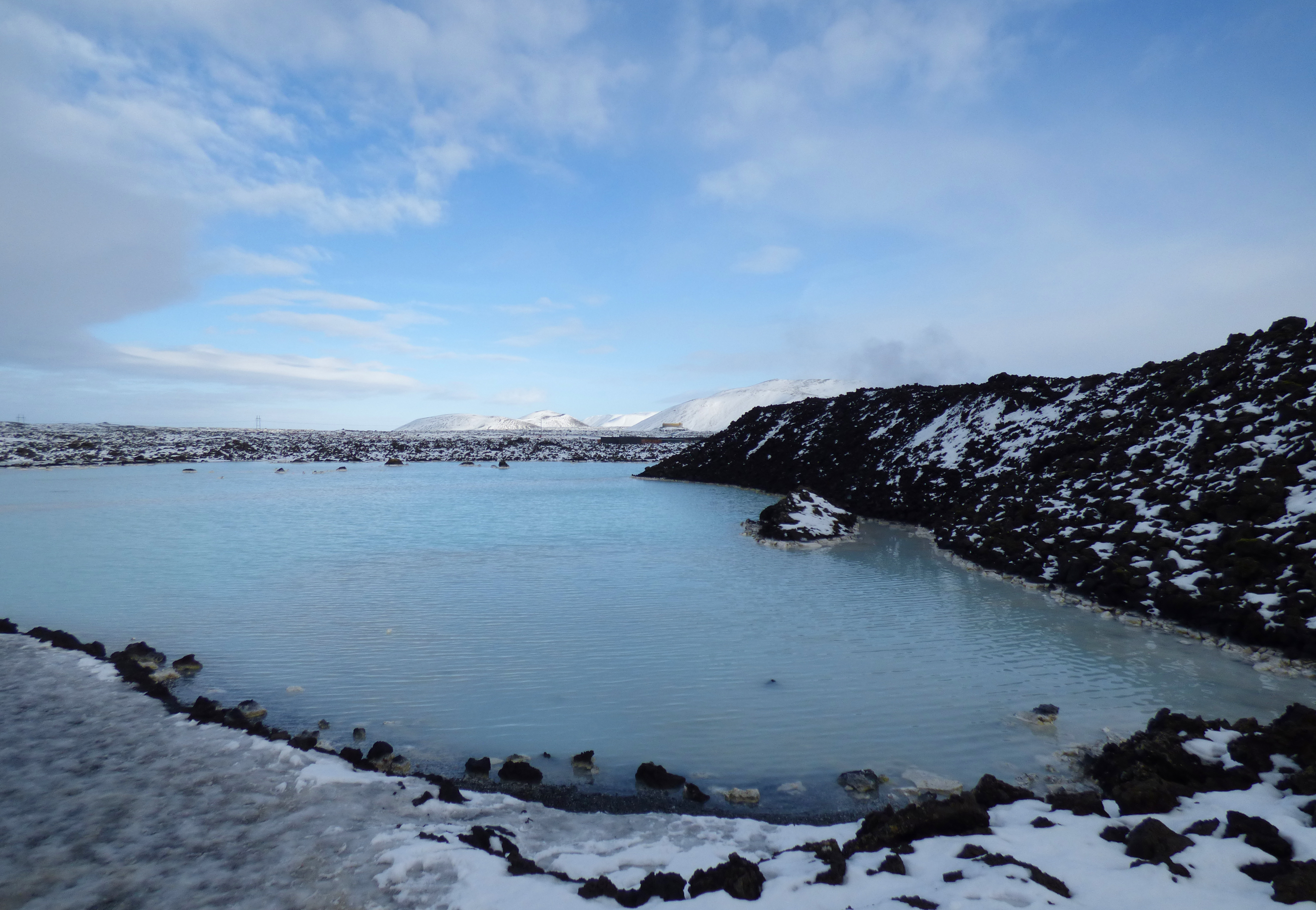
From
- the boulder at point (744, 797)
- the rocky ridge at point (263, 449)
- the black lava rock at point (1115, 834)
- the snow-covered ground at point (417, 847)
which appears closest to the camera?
the snow-covered ground at point (417, 847)

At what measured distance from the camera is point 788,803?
20.5ft

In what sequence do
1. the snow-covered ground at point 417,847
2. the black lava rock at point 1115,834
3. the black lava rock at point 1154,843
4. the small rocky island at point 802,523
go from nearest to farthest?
the snow-covered ground at point 417,847, the black lava rock at point 1154,843, the black lava rock at point 1115,834, the small rocky island at point 802,523

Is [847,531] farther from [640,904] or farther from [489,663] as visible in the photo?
[640,904]

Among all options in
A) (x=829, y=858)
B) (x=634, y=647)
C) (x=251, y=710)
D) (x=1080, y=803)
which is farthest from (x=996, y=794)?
(x=251, y=710)

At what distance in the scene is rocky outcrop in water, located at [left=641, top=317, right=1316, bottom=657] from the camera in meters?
11.7

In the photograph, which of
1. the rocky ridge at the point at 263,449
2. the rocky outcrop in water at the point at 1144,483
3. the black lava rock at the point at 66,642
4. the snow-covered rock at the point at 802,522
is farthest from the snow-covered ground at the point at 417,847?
the rocky ridge at the point at 263,449

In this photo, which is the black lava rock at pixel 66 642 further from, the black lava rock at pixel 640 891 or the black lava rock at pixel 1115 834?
the black lava rock at pixel 1115 834

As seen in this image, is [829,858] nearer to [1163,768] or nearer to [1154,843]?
[1154,843]

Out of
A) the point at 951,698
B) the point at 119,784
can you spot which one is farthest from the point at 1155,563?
the point at 119,784

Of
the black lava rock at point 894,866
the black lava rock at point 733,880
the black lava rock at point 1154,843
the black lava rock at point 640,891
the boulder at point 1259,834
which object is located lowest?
the black lava rock at point 640,891

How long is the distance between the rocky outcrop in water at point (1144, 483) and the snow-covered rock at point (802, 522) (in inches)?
Answer: 127

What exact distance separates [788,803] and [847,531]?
17.5 metres

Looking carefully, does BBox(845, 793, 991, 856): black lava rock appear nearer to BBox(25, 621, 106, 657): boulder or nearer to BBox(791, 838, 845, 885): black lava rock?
BBox(791, 838, 845, 885): black lava rock

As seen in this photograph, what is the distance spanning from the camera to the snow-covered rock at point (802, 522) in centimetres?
2105
